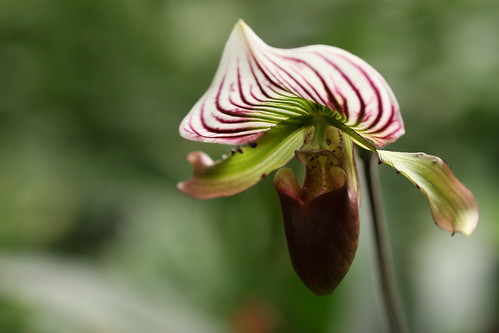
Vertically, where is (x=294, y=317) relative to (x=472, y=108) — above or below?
below

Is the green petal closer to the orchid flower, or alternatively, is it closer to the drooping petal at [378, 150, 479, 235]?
the orchid flower

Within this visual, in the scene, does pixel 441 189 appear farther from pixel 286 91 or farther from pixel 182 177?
pixel 182 177

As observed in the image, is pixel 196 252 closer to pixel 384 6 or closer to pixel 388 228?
pixel 388 228

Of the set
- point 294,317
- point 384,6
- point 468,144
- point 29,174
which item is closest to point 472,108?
point 468,144

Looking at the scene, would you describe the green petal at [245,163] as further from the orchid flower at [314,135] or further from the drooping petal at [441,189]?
the drooping petal at [441,189]

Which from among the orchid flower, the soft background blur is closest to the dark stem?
the orchid flower

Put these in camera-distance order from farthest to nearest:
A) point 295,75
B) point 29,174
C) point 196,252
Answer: point 29,174
point 196,252
point 295,75

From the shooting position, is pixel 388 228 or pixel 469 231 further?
pixel 388 228

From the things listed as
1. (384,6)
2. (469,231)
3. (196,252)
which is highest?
(384,6)
